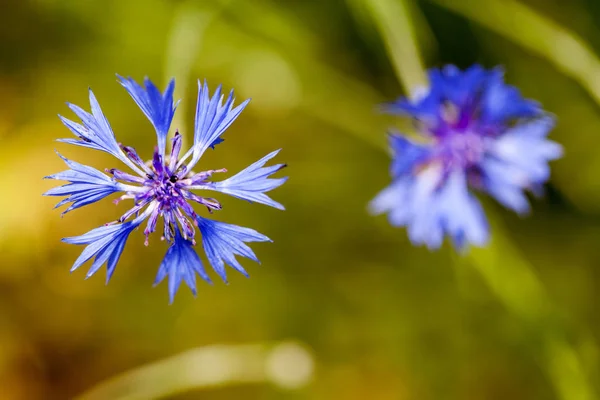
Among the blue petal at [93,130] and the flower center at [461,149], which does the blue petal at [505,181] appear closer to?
the flower center at [461,149]

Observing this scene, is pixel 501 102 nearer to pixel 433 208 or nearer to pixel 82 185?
pixel 433 208

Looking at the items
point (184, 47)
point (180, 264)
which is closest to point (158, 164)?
point (180, 264)

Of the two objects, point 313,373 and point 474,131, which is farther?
point 313,373

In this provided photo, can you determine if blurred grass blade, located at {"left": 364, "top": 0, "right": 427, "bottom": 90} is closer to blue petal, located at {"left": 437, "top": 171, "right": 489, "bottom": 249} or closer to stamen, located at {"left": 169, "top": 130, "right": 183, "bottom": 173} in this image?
blue petal, located at {"left": 437, "top": 171, "right": 489, "bottom": 249}

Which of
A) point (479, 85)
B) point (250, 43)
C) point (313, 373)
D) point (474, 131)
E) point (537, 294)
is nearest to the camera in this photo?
point (479, 85)

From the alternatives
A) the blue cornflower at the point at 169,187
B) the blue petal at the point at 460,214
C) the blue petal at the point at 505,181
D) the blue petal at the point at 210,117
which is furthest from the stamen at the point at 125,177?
the blue petal at the point at 505,181

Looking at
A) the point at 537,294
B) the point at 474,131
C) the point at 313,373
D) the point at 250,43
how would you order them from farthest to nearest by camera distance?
the point at 250,43 → the point at 313,373 → the point at 537,294 → the point at 474,131

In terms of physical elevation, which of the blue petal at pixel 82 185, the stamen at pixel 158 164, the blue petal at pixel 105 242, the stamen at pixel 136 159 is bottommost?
the blue petal at pixel 105 242

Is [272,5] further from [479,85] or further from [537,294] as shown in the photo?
[537,294]

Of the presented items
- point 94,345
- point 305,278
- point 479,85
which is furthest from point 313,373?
point 479,85
